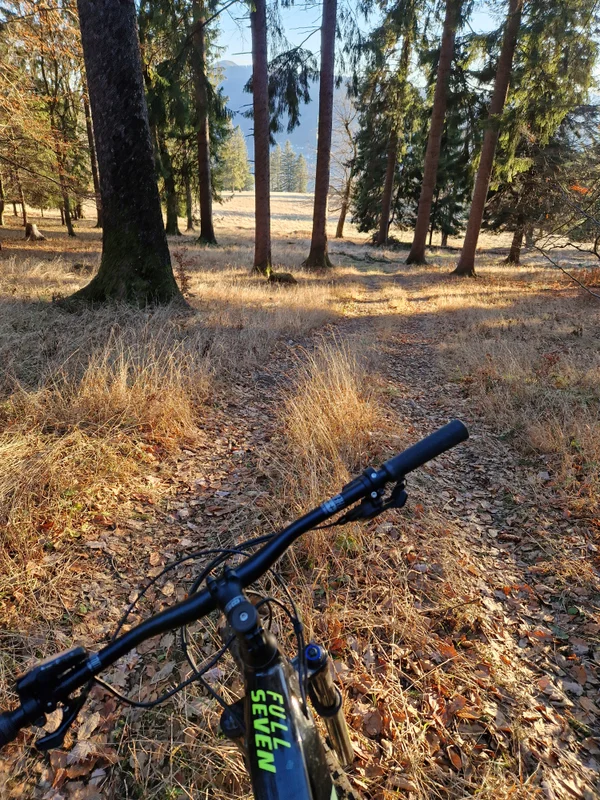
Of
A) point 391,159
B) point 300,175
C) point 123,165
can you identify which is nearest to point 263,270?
point 123,165

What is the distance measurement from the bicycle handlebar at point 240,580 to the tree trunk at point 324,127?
1495cm

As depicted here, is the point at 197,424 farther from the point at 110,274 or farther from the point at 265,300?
the point at 265,300

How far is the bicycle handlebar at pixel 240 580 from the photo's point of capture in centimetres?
91

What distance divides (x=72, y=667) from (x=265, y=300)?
9312 millimetres

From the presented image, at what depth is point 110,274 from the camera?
6969 mm

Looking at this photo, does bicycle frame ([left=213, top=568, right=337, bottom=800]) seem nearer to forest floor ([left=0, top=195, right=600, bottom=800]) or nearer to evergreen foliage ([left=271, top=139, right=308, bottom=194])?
forest floor ([left=0, top=195, right=600, bottom=800])

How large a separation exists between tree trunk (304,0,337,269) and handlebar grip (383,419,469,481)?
14.9 meters

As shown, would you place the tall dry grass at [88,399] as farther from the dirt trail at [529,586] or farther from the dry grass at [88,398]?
the dirt trail at [529,586]

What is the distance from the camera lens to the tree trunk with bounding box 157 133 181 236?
1927cm

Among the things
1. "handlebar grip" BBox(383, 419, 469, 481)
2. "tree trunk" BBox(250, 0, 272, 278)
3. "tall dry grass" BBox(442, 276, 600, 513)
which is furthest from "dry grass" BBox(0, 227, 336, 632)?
"tree trunk" BBox(250, 0, 272, 278)

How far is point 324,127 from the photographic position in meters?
13.7

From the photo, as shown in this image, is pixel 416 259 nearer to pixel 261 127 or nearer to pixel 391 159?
pixel 391 159

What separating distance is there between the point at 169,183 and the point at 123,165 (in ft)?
56.1

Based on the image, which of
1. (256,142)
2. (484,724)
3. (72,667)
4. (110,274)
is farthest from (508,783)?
(256,142)
